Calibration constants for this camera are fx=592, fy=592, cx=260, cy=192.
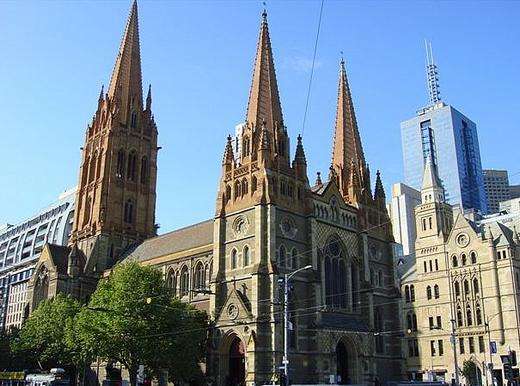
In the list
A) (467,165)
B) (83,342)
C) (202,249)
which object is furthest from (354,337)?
(467,165)

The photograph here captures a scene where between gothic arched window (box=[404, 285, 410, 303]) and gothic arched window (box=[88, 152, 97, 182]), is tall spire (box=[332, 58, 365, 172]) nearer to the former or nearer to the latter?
gothic arched window (box=[404, 285, 410, 303])

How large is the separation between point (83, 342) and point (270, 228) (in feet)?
63.8

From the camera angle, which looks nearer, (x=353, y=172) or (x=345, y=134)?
(x=353, y=172)

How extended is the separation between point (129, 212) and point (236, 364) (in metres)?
38.5

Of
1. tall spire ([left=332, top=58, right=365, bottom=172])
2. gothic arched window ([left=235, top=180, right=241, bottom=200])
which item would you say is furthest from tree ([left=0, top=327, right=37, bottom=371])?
tall spire ([left=332, top=58, right=365, bottom=172])

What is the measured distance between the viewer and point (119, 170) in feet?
285

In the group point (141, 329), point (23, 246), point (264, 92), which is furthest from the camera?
point (23, 246)

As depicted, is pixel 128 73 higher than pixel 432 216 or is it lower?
higher

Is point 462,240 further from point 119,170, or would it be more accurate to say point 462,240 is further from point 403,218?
point 403,218

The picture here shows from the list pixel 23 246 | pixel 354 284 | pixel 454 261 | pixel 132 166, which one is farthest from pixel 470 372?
pixel 23 246

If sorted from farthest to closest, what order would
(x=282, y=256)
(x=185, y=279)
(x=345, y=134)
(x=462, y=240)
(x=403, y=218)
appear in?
(x=403, y=218)
(x=462, y=240)
(x=345, y=134)
(x=185, y=279)
(x=282, y=256)

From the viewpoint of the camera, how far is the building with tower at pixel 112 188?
79.2 metres

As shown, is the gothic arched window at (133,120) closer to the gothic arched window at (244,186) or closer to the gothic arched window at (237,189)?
the gothic arched window at (237,189)

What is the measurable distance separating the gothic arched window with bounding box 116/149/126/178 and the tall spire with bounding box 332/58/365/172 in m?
32.7
